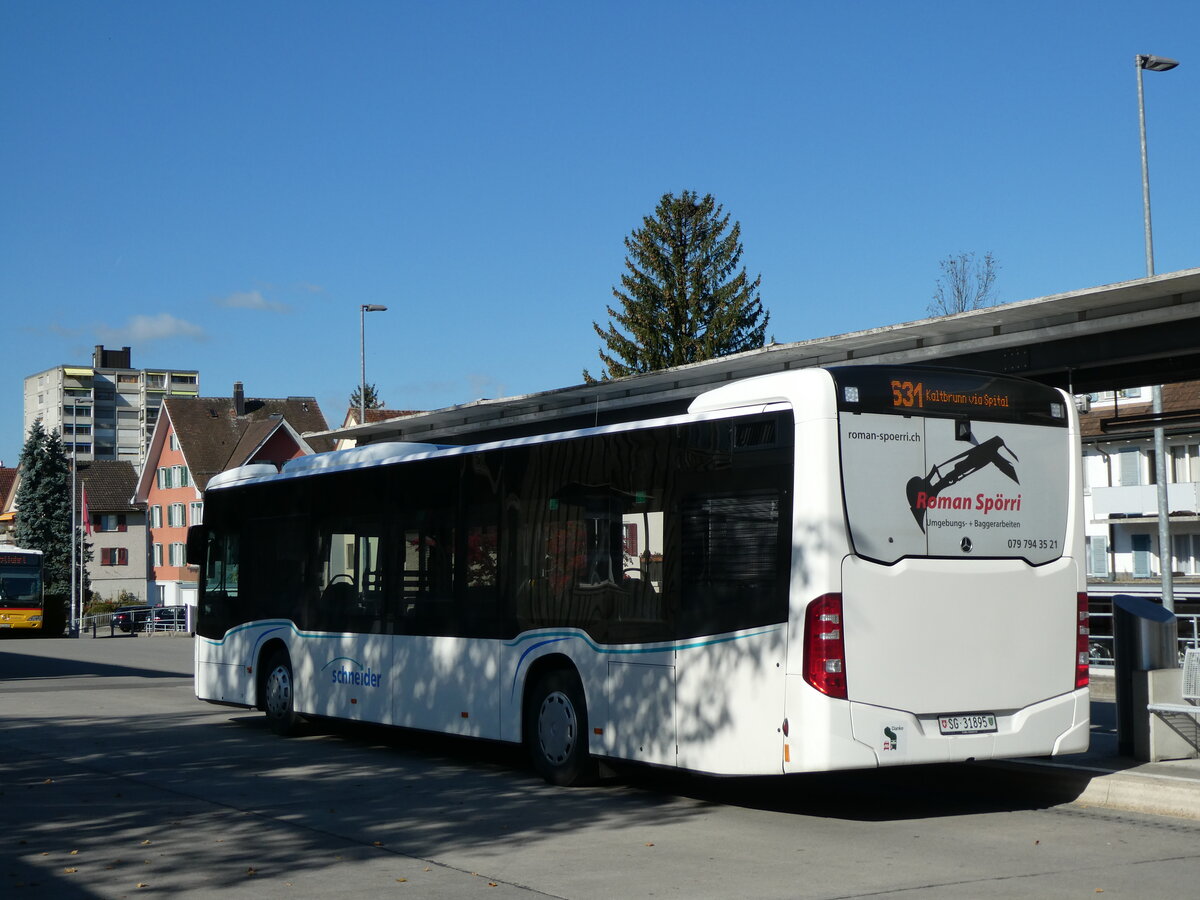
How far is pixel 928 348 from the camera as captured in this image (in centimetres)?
1496

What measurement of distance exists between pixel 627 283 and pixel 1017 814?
55.7 meters

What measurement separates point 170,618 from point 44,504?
31.1m

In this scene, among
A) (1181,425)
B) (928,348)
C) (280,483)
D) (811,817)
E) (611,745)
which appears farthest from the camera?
(280,483)

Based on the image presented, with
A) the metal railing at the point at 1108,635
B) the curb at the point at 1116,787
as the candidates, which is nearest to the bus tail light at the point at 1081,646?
the curb at the point at 1116,787

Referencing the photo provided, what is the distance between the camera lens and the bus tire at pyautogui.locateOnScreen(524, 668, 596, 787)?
12.0 metres

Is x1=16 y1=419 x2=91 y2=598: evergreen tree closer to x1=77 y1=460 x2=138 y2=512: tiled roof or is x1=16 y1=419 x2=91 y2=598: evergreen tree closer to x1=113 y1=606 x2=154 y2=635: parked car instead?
x1=77 y1=460 x2=138 y2=512: tiled roof

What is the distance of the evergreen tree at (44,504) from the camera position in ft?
305

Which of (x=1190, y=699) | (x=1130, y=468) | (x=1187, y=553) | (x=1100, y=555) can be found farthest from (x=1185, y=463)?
(x=1190, y=699)

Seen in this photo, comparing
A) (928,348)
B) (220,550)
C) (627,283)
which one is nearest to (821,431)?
(928,348)

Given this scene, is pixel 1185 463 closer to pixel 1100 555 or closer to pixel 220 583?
pixel 1100 555

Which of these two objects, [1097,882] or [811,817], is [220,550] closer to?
[811,817]

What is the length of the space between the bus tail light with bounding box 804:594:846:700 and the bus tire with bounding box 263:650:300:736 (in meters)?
8.14

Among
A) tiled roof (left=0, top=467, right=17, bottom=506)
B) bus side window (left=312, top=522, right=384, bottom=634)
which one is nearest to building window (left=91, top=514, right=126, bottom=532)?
tiled roof (left=0, top=467, right=17, bottom=506)

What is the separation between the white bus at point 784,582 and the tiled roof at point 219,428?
78947 millimetres
